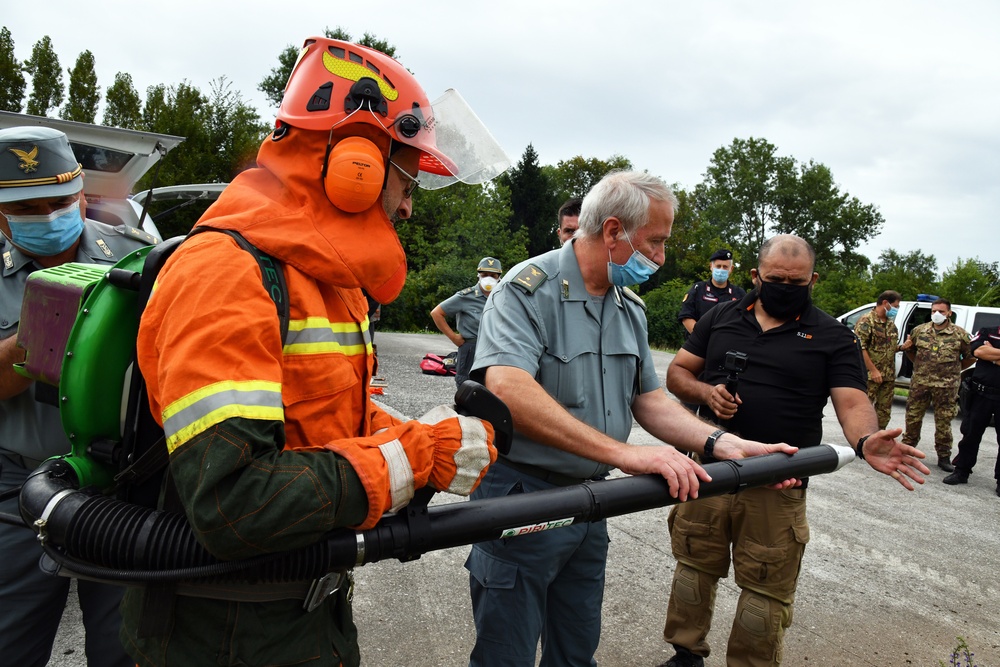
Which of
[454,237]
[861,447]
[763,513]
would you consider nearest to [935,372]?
[763,513]

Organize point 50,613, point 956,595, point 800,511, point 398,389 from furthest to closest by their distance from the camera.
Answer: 1. point 398,389
2. point 956,595
3. point 800,511
4. point 50,613

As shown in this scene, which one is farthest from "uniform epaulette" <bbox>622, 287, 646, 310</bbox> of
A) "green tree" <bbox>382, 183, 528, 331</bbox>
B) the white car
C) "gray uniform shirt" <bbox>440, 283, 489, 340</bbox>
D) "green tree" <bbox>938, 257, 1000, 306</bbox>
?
"green tree" <bbox>938, 257, 1000, 306</bbox>

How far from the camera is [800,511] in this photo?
335 centimetres

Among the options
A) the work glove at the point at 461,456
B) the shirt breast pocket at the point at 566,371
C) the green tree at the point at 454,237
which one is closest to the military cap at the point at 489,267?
the shirt breast pocket at the point at 566,371

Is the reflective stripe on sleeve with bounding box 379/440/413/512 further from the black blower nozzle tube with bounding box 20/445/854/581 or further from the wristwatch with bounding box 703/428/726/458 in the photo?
the wristwatch with bounding box 703/428/726/458

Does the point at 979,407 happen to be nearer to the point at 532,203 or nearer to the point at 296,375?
the point at 296,375

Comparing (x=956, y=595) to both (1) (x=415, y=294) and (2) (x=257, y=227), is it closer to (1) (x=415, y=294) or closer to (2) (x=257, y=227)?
(2) (x=257, y=227)

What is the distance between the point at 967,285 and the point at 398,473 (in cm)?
4020

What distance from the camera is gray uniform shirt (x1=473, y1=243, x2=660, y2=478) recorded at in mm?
2502

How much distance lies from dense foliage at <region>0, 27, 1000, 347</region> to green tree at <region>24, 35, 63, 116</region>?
0.03 meters

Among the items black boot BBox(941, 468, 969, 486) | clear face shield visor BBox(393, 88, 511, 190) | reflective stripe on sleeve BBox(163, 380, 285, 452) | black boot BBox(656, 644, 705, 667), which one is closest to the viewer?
reflective stripe on sleeve BBox(163, 380, 285, 452)

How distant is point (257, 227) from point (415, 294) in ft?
94.2

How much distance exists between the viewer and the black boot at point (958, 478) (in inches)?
303

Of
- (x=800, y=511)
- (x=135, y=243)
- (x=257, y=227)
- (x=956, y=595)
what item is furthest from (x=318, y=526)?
(x=956, y=595)
